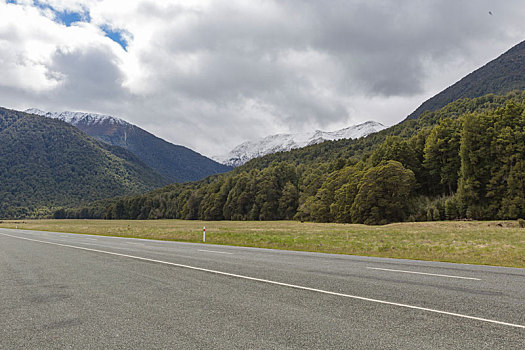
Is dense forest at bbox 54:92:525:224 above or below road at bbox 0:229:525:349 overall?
above

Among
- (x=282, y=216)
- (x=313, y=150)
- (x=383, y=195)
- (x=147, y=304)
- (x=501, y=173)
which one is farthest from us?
(x=313, y=150)

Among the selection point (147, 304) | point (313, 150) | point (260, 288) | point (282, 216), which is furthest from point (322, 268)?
point (313, 150)

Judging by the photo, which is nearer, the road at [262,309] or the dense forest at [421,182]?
the road at [262,309]

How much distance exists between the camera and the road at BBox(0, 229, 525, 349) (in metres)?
5.01

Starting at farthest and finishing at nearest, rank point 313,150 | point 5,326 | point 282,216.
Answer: point 313,150 → point 282,216 → point 5,326

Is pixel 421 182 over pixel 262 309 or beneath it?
over

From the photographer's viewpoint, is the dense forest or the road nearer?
the road

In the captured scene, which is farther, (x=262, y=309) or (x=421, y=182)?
(x=421, y=182)

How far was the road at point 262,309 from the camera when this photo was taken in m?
5.01

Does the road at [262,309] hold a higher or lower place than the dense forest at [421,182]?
lower

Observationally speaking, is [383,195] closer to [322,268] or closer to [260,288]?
[322,268]

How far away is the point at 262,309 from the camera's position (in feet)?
21.6

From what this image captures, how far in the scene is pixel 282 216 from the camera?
332 ft

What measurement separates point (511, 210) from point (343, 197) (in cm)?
2900
